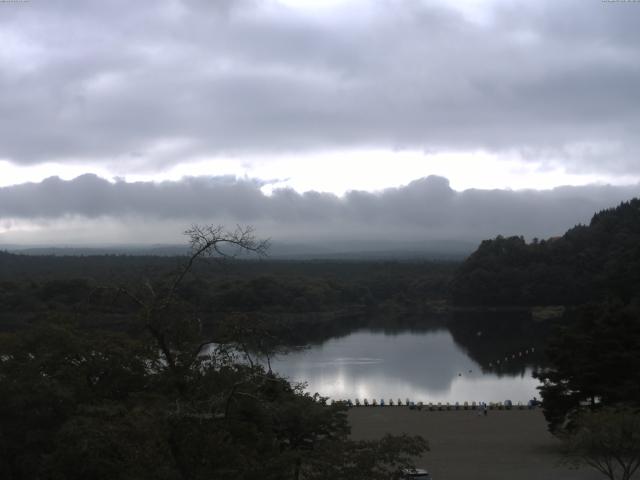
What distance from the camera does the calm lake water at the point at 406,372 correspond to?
2900cm

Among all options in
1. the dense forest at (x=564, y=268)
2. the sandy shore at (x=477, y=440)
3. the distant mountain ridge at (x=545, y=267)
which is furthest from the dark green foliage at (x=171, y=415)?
the distant mountain ridge at (x=545, y=267)

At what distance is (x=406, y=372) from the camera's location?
34469 mm

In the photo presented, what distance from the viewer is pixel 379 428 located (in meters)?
19.1

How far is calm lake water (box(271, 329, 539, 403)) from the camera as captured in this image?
2900 centimetres

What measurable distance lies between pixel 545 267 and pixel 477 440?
169 ft

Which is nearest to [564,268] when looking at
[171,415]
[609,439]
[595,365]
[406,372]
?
[406,372]

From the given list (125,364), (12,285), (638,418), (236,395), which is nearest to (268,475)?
(236,395)

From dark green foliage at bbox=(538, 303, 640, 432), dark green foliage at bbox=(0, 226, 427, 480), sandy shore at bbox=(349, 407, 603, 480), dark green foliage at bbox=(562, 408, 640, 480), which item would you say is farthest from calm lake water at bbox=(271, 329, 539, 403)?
dark green foliage at bbox=(0, 226, 427, 480)

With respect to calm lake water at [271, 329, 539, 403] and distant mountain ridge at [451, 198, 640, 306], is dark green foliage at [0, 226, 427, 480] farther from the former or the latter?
distant mountain ridge at [451, 198, 640, 306]

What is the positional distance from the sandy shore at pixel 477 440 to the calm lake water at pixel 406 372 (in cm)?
393

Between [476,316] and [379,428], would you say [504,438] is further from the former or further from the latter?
[476,316]

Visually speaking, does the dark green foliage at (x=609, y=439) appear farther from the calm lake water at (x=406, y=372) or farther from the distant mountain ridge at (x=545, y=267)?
the distant mountain ridge at (x=545, y=267)

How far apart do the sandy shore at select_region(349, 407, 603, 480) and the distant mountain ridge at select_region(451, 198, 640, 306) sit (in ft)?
142

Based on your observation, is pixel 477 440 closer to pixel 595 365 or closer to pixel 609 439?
pixel 595 365
